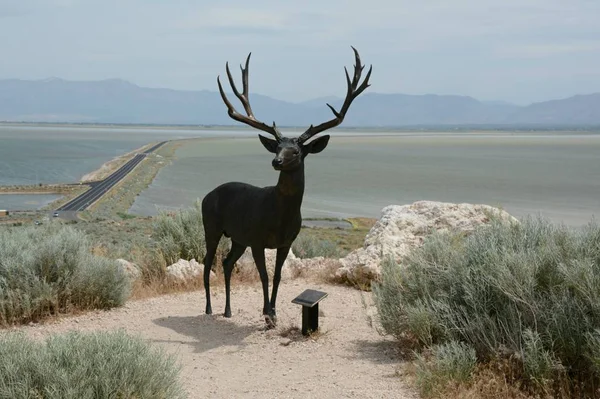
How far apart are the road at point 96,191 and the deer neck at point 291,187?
39.1 m

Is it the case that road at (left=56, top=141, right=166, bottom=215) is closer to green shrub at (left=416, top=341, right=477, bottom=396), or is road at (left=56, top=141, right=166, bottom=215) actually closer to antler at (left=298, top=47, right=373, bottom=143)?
antler at (left=298, top=47, right=373, bottom=143)

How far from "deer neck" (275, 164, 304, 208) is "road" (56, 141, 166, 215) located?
3910cm

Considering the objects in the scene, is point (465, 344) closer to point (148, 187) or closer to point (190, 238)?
point (190, 238)

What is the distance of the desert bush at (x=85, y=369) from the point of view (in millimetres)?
4371

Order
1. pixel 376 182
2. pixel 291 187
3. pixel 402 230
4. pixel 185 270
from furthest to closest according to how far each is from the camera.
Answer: pixel 376 182
pixel 402 230
pixel 185 270
pixel 291 187

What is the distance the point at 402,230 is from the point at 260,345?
13.4ft

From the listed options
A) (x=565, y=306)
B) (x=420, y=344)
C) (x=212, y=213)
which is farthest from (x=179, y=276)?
(x=565, y=306)

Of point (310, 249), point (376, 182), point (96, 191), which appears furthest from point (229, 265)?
point (376, 182)

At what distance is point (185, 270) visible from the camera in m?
10.5

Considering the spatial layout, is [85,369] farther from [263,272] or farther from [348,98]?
[348,98]

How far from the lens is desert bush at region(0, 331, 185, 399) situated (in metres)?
4.37

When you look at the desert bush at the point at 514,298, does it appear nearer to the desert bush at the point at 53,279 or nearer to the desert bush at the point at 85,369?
the desert bush at the point at 85,369

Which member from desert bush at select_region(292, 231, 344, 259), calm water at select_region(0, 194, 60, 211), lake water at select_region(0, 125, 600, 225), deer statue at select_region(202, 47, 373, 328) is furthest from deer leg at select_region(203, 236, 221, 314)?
calm water at select_region(0, 194, 60, 211)

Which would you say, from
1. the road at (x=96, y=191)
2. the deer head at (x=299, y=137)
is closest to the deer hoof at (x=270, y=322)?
the deer head at (x=299, y=137)
